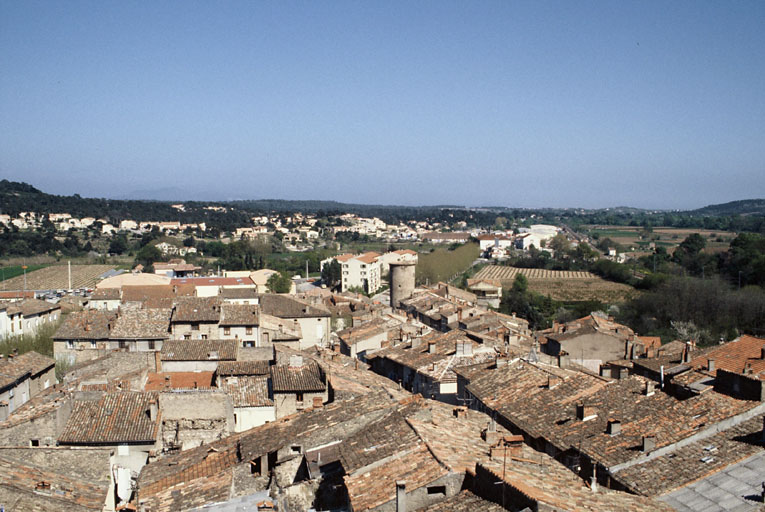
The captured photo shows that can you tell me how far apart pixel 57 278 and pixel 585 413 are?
7108cm

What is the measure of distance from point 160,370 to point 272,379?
678 cm

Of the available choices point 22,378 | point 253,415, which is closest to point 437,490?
point 253,415

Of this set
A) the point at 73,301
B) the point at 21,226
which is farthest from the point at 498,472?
the point at 21,226

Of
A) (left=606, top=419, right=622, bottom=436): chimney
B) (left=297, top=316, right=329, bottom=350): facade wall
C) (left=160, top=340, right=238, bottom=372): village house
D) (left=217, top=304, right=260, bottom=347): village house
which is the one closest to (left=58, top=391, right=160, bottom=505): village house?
(left=160, top=340, right=238, bottom=372): village house

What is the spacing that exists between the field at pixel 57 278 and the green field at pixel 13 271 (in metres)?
1.13

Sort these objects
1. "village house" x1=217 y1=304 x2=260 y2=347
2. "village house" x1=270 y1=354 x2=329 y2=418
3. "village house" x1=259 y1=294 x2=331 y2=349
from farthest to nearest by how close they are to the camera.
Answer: "village house" x1=259 y1=294 x2=331 y2=349
"village house" x1=217 y1=304 x2=260 y2=347
"village house" x1=270 y1=354 x2=329 y2=418

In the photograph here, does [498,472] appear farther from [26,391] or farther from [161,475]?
[26,391]

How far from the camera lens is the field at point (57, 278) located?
2714 inches

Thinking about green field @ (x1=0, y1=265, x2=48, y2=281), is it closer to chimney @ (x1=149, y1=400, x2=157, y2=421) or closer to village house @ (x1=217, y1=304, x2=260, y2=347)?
village house @ (x1=217, y1=304, x2=260, y2=347)

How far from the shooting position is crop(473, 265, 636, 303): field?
6638 centimetres

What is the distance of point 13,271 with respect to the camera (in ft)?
260

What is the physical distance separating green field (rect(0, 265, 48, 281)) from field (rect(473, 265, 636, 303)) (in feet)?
177

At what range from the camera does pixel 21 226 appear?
394 ft

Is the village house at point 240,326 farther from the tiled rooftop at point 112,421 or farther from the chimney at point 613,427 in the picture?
the chimney at point 613,427
